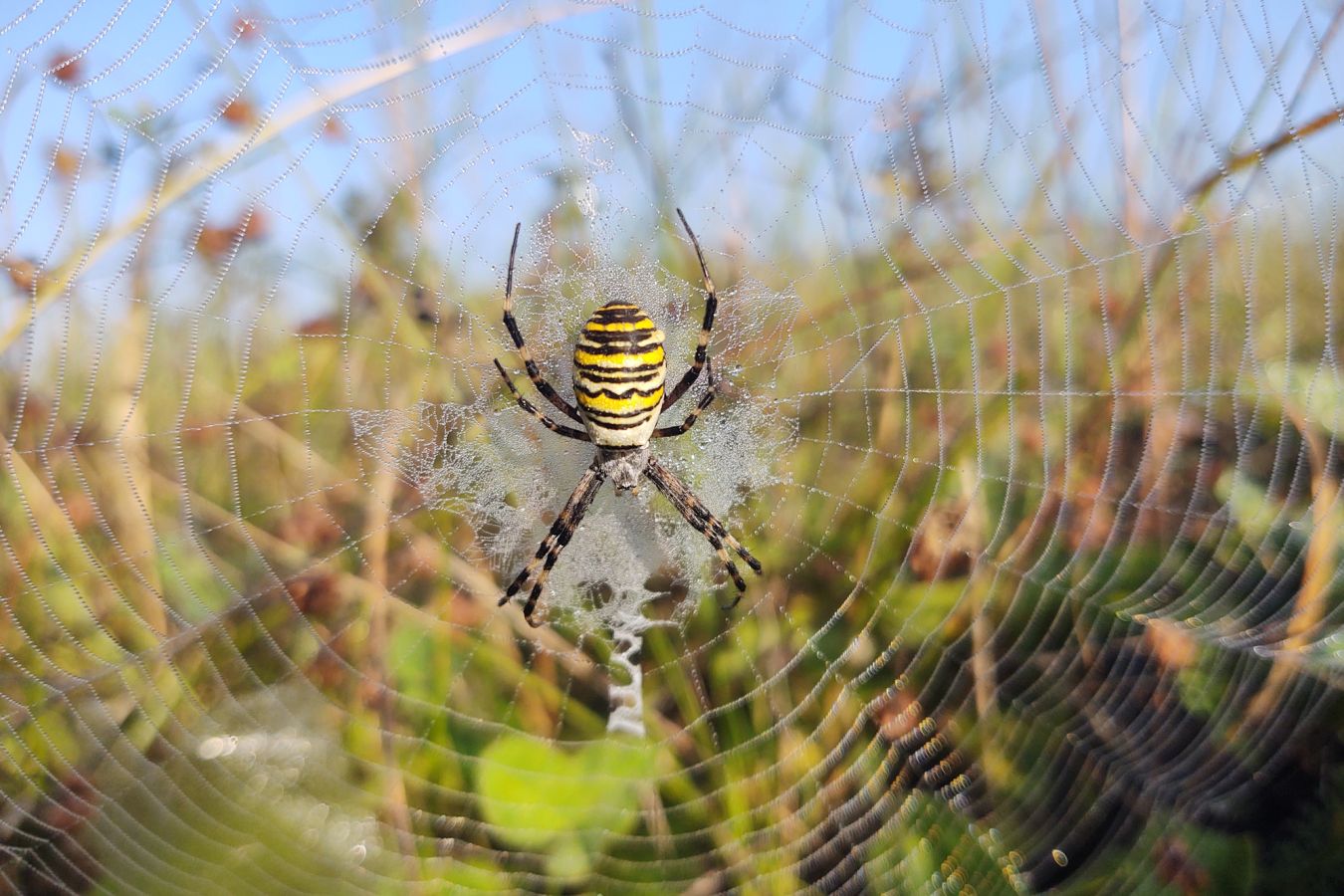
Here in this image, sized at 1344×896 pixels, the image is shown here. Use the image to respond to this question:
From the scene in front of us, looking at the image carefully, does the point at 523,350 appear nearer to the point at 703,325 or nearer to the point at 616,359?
the point at 616,359

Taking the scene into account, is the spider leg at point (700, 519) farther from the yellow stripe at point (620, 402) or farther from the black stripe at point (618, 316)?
the black stripe at point (618, 316)

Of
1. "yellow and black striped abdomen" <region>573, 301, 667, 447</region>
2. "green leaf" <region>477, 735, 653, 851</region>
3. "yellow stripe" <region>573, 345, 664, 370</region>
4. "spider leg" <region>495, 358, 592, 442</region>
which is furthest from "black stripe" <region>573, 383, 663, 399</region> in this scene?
"green leaf" <region>477, 735, 653, 851</region>

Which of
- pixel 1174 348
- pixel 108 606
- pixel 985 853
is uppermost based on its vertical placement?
pixel 1174 348

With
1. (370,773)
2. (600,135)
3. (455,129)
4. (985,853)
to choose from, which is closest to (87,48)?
(455,129)

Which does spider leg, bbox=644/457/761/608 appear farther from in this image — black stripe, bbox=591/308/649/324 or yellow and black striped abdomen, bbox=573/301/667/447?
black stripe, bbox=591/308/649/324

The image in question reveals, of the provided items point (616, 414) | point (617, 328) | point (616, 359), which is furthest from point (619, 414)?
point (617, 328)

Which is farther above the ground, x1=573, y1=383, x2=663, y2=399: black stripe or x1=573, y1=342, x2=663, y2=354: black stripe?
x1=573, y1=342, x2=663, y2=354: black stripe

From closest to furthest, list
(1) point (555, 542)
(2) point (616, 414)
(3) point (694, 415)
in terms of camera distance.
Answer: (2) point (616, 414), (3) point (694, 415), (1) point (555, 542)

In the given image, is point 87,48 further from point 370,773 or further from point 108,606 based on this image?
point 370,773
